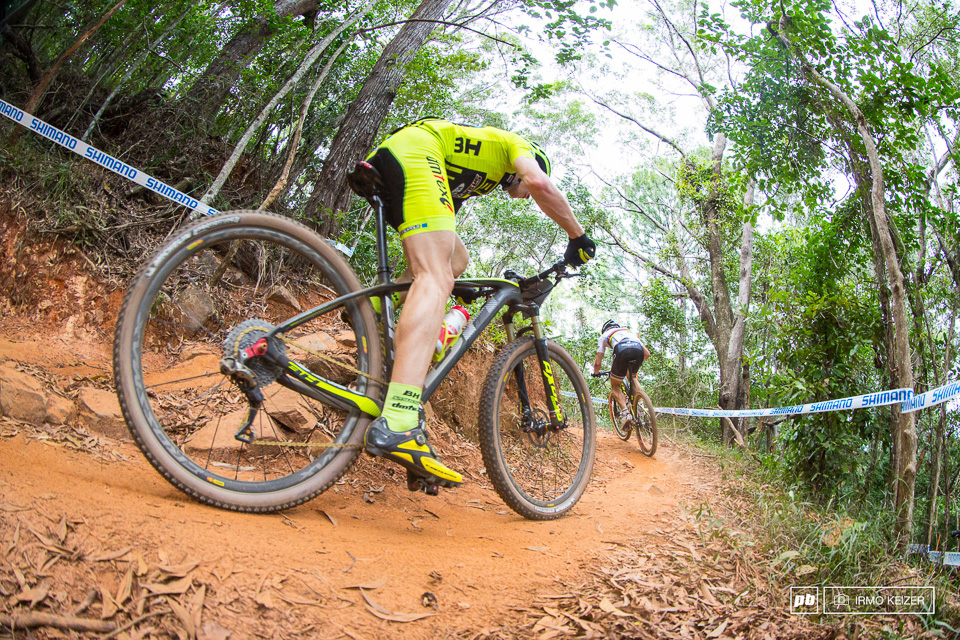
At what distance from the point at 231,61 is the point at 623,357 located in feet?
17.9

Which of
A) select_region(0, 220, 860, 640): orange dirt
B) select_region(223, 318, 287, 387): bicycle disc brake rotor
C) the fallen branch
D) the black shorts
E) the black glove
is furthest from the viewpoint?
the black shorts

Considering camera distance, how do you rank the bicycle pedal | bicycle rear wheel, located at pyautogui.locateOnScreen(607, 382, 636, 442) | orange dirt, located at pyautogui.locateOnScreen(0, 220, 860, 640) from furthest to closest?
bicycle rear wheel, located at pyautogui.locateOnScreen(607, 382, 636, 442), the bicycle pedal, orange dirt, located at pyautogui.locateOnScreen(0, 220, 860, 640)

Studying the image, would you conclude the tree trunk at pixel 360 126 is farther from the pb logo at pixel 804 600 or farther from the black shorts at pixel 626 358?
the pb logo at pixel 804 600

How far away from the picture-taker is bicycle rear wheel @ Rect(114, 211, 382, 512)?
188cm

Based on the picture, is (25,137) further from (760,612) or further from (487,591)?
(760,612)

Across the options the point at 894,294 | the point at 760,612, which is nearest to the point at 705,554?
the point at 760,612

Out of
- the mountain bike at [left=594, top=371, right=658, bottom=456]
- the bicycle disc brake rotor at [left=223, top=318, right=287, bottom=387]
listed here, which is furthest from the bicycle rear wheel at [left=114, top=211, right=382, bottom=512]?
the mountain bike at [left=594, top=371, right=658, bottom=456]

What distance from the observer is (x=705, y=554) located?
2.46 m

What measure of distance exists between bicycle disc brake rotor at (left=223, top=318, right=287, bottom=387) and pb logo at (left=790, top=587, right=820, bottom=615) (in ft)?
7.36

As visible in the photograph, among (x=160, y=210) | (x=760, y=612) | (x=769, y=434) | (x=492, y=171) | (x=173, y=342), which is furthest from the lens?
(x=769, y=434)

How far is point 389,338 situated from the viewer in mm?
2379

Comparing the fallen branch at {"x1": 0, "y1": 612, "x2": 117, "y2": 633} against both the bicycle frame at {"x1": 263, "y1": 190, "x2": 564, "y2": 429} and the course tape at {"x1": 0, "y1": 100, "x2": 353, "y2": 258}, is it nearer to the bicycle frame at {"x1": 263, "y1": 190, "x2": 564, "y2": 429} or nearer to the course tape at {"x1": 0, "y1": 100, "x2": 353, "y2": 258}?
the bicycle frame at {"x1": 263, "y1": 190, "x2": 564, "y2": 429}

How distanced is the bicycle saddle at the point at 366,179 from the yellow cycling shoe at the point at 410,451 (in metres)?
0.99

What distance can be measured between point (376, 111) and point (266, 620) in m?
5.32
